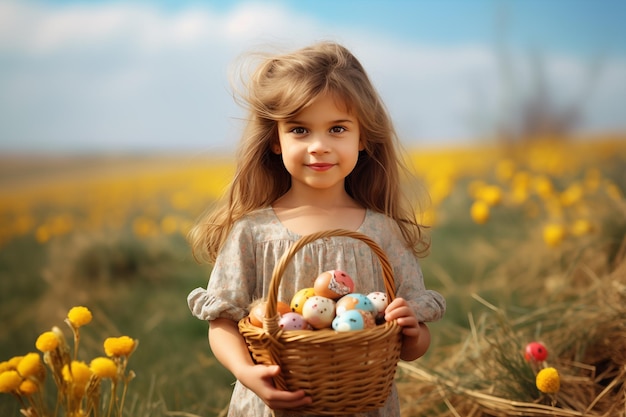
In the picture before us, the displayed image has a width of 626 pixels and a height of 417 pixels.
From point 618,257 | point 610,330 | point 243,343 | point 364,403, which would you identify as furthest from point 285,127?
point 618,257

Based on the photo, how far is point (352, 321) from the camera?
1600 millimetres

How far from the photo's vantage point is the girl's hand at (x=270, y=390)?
1.59m

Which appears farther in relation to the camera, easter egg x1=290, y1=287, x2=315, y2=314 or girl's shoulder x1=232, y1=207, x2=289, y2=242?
girl's shoulder x1=232, y1=207, x2=289, y2=242

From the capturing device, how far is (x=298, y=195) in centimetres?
202

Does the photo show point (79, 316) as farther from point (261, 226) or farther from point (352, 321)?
point (352, 321)

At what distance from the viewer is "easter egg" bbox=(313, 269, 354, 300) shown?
171cm

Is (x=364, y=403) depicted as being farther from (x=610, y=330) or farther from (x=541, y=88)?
(x=541, y=88)

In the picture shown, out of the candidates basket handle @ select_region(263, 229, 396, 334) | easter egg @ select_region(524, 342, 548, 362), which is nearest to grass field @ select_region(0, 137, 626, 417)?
easter egg @ select_region(524, 342, 548, 362)

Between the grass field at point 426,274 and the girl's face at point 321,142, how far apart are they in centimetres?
59

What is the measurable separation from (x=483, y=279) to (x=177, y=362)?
2.12 metres

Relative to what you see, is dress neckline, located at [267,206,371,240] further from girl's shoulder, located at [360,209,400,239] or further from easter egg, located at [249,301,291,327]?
easter egg, located at [249,301,291,327]

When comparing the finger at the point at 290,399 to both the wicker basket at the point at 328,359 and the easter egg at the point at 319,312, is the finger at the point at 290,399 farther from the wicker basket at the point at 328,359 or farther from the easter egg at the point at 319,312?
the easter egg at the point at 319,312

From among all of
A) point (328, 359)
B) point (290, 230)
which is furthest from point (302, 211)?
point (328, 359)

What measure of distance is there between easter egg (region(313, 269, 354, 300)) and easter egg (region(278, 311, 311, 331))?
9 centimetres
